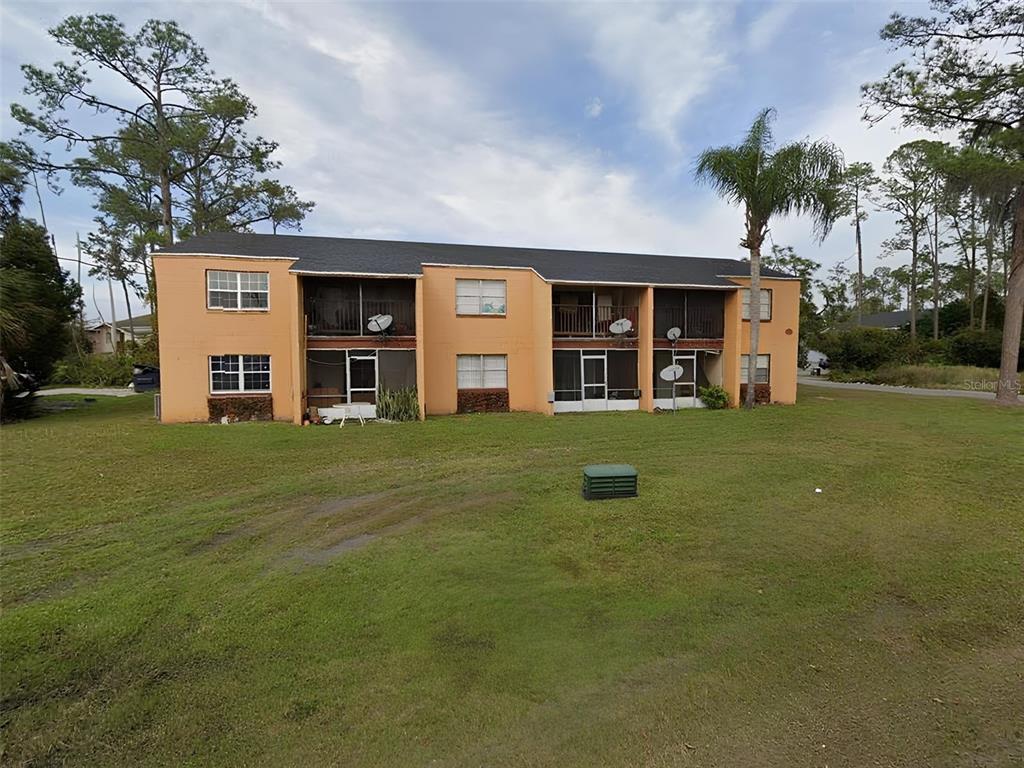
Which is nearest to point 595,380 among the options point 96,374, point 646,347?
point 646,347

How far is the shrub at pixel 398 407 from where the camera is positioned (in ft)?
53.4

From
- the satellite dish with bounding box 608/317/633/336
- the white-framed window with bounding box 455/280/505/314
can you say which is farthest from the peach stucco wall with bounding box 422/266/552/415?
the satellite dish with bounding box 608/317/633/336

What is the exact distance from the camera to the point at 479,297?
18500 mm

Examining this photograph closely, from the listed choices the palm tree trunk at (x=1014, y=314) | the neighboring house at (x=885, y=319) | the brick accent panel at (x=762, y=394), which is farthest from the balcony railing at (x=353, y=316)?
the neighboring house at (x=885, y=319)

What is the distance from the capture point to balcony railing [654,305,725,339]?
797 inches

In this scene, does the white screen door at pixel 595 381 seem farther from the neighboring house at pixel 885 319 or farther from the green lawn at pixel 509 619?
the neighboring house at pixel 885 319

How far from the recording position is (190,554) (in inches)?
211

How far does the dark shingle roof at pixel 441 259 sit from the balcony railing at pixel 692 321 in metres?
1.27

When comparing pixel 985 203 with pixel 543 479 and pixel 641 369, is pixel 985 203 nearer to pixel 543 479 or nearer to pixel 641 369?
pixel 641 369

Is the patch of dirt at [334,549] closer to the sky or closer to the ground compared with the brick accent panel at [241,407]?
closer to the ground

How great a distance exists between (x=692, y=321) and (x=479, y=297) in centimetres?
908

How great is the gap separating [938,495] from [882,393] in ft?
69.6

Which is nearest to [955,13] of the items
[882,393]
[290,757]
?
[882,393]

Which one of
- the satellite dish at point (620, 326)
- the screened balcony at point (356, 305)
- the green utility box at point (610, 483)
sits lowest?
the green utility box at point (610, 483)
